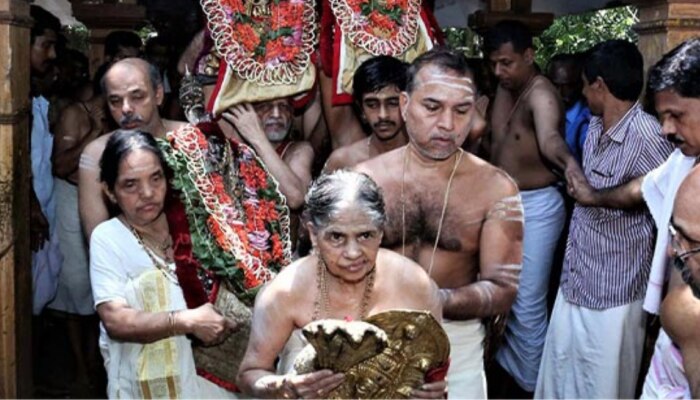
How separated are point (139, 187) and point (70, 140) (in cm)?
277

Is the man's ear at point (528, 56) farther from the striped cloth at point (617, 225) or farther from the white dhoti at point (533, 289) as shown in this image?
the striped cloth at point (617, 225)

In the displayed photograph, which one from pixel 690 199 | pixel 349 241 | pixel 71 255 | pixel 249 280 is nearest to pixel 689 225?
pixel 690 199

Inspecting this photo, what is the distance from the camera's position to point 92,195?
3973 millimetres

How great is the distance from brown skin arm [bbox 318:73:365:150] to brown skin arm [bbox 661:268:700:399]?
2.17m

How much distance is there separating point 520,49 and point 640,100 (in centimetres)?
121

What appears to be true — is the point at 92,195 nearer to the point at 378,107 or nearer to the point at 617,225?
the point at 378,107

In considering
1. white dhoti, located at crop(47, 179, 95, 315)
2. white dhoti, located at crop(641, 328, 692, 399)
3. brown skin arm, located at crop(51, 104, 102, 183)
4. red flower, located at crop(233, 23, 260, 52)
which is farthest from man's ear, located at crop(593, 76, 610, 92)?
white dhoti, located at crop(47, 179, 95, 315)

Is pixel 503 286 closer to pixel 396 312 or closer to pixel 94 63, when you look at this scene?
pixel 396 312

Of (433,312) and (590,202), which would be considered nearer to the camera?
(433,312)

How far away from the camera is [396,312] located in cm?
270

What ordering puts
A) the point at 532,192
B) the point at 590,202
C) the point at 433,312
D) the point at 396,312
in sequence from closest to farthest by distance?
the point at 396,312 → the point at 433,312 → the point at 590,202 → the point at 532,192

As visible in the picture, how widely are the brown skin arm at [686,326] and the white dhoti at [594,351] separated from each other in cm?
177

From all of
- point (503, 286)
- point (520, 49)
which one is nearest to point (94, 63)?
point (520, 49)

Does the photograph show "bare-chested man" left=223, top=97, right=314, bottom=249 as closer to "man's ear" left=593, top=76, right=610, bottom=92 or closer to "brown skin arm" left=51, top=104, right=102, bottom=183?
"man's ear" left=593, top=76, right=610, bottom=92
